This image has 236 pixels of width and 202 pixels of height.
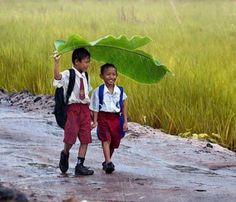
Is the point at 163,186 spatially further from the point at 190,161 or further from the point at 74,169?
the point at 190,161

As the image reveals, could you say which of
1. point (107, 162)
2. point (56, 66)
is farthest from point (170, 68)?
point (56, 66)

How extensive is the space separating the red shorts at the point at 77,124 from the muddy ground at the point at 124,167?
12.2 inches

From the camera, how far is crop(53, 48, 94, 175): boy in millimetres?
6375

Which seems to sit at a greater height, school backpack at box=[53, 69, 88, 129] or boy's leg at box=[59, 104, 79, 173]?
school backpack at box=[53, 69, 88, 129]

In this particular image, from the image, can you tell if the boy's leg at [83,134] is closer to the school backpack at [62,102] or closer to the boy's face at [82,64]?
the school backpack at [62,102]

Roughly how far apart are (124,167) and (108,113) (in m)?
0.64

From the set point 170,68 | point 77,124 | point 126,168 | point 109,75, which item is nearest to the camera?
point 77,124

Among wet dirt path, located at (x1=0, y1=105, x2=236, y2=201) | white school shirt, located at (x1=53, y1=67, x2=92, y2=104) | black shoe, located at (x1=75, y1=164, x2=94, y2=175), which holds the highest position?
white school shirt, located at (x1=53, y1=67, x2=92, y2=104)

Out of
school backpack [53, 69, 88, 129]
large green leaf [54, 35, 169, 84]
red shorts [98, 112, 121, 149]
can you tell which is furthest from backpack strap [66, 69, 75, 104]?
red shorts [98, 112, 121, 149]

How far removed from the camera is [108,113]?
6637 mm

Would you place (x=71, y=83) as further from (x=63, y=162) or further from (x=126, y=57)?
(x=63, y=162)

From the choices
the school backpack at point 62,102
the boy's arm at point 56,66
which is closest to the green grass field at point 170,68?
the school backpack at point 62,102

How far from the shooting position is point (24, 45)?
14133 mm

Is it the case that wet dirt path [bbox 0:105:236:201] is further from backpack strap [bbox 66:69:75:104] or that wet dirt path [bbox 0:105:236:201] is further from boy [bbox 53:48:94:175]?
backpack strap [bbox 66:69:75:104]
